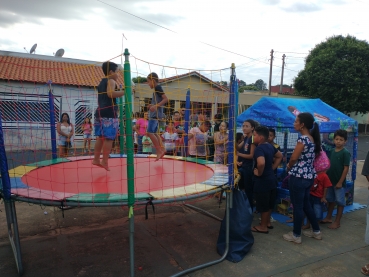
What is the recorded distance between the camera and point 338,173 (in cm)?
419

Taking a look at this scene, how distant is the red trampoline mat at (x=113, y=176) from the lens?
334cm

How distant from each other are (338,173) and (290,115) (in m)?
1.14

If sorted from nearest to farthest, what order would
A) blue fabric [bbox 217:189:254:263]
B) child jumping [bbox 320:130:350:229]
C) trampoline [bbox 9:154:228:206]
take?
trampoline [bbox 9:154:228:206] < blue fabric [bbox 217:189:254:263] < child jumping [bbox 320:130:350:229]

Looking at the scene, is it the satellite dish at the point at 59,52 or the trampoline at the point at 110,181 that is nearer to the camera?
the trampoline at the point at 110,181

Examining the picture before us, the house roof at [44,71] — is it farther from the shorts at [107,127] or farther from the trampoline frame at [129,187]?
the trampoline frame at [129,187]

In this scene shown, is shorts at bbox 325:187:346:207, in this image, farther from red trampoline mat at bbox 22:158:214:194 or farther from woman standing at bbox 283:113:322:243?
red trampoline mat at bbox 22:158:214:194

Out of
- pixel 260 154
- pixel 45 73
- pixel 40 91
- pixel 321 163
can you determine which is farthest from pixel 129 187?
pixel 45 73

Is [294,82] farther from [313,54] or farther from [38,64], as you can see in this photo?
[38,64]

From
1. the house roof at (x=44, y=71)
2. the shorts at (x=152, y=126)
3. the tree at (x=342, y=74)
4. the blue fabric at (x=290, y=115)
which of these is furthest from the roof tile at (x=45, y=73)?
the tree at (x=342, y=74)

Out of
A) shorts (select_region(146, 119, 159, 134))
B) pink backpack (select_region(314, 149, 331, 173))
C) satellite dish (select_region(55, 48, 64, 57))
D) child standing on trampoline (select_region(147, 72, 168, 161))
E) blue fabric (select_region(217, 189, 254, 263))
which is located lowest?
blue fabric (select_region(217, 189, 254, 263))

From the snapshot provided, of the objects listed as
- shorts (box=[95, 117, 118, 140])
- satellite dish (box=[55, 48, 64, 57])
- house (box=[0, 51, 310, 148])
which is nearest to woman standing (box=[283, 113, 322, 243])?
shorts (box=[95, 117, 118, 140])

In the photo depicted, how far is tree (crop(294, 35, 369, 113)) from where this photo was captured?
18797 millimetres

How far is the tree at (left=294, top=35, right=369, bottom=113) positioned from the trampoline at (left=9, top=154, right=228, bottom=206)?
17595 millimetres

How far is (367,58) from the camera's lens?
18.9m
